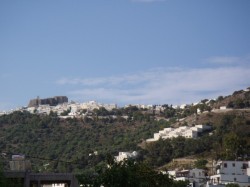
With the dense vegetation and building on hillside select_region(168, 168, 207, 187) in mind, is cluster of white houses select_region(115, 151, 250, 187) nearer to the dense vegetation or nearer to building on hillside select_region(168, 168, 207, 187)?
building on hillside select_region(168, 168, 207, 187)

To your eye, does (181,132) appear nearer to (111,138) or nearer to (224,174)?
(111,138)

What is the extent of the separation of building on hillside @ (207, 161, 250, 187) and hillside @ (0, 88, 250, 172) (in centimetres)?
1122

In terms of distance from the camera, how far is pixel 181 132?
156 m

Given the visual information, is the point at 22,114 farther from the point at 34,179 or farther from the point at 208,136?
the point at 34,179

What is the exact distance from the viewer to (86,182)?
48.3 m

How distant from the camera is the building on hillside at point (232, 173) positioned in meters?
104

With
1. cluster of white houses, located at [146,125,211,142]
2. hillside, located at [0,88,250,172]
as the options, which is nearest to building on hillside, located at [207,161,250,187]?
hillside, located at [0,88,250,172]

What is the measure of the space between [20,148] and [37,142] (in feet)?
29.9

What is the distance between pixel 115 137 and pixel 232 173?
6495 centimetres


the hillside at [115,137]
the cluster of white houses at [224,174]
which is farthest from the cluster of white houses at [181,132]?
the cluster of white houses at [224,174]

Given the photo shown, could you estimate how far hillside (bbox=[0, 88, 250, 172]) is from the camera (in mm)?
130125

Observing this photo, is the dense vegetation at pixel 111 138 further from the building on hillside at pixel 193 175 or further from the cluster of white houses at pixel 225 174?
the cluster of white houses at pixel 225 174

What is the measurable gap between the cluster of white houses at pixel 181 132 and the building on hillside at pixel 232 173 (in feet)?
132

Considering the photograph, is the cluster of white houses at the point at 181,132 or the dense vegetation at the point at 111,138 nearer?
Answer: the dense vegetation at the point at 111,138
